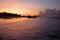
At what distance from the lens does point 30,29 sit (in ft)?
18.8

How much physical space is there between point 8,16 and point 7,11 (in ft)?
1.91

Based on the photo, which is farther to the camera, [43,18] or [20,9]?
[43,18]

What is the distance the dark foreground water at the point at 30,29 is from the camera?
454cm

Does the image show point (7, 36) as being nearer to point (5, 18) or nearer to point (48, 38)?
point (48, 38)

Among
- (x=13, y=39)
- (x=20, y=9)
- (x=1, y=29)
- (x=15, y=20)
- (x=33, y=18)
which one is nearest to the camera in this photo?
(x=13, y=39)

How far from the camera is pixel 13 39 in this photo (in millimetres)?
4273

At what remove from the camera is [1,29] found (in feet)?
17.7

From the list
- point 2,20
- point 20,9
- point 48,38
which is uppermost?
point 20,9

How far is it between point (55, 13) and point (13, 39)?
2351 millimetres

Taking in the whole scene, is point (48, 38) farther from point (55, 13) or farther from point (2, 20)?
point (2, 20)

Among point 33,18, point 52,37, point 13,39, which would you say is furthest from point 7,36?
point 33,18

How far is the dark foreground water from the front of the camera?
4.54 metres

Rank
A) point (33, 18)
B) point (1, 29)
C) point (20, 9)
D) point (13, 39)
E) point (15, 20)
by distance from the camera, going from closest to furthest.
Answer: point (13, 39)
point (1, 29)
point (20, 9)
point (15, 20)
point (33, 18)

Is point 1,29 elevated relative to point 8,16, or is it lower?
lower
